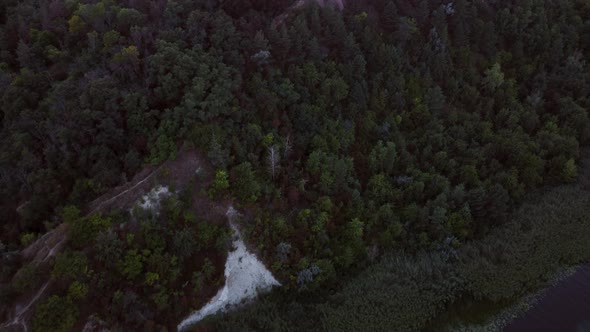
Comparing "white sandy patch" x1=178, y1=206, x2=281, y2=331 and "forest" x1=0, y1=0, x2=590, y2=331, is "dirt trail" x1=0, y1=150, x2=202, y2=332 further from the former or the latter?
"white sandy patch" x1=178, y1=206, x2=281, y2=331

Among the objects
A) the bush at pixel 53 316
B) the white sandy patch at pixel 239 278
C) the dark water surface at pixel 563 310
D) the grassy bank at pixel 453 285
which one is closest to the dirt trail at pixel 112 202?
the bush at pixel 53 316

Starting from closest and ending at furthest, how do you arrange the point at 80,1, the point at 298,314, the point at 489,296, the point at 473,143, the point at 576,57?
1. the point at 298,314
2. the point at 489,296
3. the point at 80,1
4. the point at 473,143
5. the point at 576,57

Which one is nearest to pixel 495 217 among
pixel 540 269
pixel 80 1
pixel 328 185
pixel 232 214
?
pixel 540 269

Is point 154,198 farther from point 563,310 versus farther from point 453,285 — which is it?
point 563,310

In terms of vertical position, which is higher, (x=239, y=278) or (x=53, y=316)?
(x=53, y=316)

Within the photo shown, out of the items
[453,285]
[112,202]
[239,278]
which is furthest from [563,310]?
[112,202]

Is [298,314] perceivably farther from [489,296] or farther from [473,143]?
[473,143]
